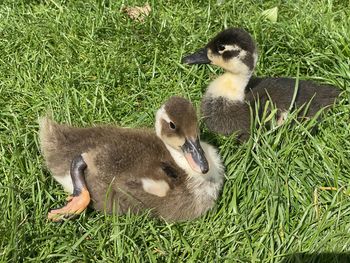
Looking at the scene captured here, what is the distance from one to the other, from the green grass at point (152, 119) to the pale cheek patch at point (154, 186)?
140 mm

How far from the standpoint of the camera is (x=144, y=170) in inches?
116

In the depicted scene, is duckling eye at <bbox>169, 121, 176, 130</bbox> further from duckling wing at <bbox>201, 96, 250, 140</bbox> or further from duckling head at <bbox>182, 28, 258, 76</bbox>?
duckling head at <bbox>182, 28, 258, 76</bbox>

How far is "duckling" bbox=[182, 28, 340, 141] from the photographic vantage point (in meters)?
3.52

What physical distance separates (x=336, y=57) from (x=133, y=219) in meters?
1.81

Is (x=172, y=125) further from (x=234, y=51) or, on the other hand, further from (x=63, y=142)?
(x=234, y=51)

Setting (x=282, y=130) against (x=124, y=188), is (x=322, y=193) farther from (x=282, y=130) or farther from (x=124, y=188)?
(x=124, y=188)

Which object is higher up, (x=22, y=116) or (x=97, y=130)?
(x=97, y=130)

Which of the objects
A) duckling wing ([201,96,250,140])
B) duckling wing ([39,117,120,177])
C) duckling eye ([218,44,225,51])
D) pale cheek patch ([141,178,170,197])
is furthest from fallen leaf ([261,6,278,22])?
pale cheek patch ([141,178,170,197])

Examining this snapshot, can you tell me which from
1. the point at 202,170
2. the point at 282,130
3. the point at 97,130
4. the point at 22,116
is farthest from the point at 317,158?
the point at 22,116

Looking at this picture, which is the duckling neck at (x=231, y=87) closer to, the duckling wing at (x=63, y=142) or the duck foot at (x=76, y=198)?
the duckling wing at (x=63, y=142)

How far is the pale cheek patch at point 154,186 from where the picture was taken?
2.94m

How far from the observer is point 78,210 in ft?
9.49

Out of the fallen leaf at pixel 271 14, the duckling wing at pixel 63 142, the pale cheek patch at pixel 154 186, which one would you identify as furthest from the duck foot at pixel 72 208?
the fallen leaf at pixel 271 14

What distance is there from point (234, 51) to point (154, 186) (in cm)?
105
